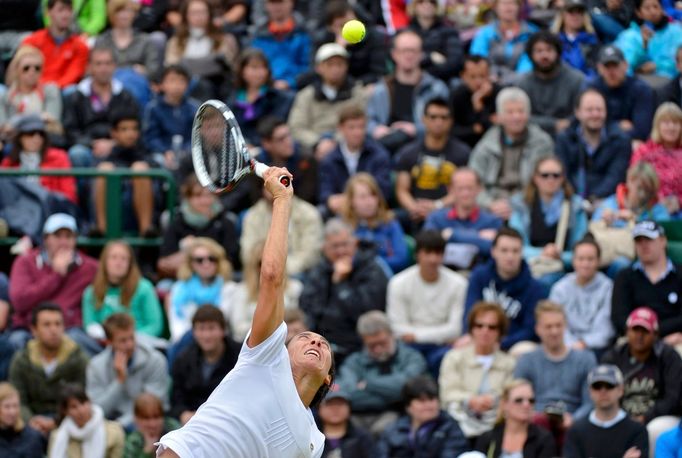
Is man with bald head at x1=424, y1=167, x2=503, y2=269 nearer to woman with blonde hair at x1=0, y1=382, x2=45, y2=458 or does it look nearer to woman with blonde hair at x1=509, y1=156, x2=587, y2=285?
woman with blonde hair at x1=509, y1=156, x2=587, y2=285

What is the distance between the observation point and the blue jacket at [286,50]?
1647cm

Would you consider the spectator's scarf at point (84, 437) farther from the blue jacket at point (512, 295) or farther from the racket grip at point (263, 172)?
the racket grip at point (263, 172)

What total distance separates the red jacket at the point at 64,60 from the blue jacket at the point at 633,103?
5032mm

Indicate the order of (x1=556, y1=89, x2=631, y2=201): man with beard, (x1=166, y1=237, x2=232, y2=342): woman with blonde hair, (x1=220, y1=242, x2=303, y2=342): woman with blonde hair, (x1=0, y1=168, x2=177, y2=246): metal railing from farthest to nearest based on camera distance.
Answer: (x1=0, y1=168, x2=177, y2=246): metal railing < (x1=556, y1=89, x2=631, y2=201): man with beard < (x1=166, y1=237, x2=232, y2=342): woman with blonde hair < (x1=220, y1=242, x2=303, y2=342): woman with blonde hair

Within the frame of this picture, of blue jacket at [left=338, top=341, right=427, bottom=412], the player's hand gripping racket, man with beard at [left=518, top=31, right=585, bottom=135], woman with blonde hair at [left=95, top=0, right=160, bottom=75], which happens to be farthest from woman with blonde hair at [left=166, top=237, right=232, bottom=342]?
the player's hand gripping racket

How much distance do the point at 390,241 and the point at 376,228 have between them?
174 millimetres

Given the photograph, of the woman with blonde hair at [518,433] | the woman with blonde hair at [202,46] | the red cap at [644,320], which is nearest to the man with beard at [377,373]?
the woman with blonde hair at [518,433]

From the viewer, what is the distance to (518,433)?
11.5 metres

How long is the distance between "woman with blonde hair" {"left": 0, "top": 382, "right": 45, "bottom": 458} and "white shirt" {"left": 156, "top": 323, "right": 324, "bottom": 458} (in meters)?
4.85

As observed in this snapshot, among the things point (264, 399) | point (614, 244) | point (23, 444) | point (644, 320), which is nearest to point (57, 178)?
point (23, 444)

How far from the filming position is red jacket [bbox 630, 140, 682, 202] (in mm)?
12945

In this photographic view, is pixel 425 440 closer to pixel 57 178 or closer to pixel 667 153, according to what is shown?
pixel 667 153

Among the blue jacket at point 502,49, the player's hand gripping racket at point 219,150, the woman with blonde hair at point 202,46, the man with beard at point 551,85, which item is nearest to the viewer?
the player's hand gripping racket at point 219,150

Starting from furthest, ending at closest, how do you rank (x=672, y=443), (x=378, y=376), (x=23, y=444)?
1. (x=378, y=376)
2. (x=23, y=444)
3. (x=672, y=443)
